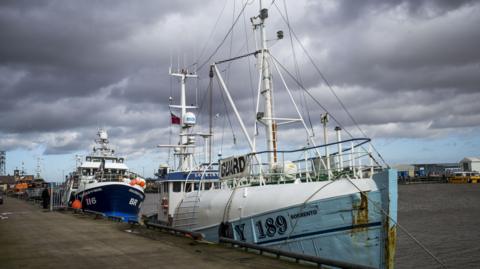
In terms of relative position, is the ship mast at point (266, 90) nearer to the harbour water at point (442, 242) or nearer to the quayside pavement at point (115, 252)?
→ the quayside pavement at point (115, 252)

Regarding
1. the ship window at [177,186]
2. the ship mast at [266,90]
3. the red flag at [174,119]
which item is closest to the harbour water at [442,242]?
the ship window at [177,186]

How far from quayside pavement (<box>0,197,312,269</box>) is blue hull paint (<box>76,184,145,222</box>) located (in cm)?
1486

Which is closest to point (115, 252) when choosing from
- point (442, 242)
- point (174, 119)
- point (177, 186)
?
point (177, 186)

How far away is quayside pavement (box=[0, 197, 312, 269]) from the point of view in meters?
11.0

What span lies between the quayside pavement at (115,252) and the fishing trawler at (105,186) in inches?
440

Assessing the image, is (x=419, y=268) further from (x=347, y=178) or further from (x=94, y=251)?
(x=94, y=251)

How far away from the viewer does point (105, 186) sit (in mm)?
33406

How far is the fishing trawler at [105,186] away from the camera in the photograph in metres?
33.4

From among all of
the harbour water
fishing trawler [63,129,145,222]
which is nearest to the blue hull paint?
fishing trawler [63,129,145,222]

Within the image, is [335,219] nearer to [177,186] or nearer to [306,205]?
[306,205]

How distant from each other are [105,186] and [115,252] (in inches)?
856

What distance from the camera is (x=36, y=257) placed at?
12.2 metres

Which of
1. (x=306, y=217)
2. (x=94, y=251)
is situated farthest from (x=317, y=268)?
(x=94, y=251)

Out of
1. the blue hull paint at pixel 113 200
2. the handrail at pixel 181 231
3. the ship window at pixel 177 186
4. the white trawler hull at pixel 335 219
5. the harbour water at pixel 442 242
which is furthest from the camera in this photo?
the blue hull paint at pixel 113 200
